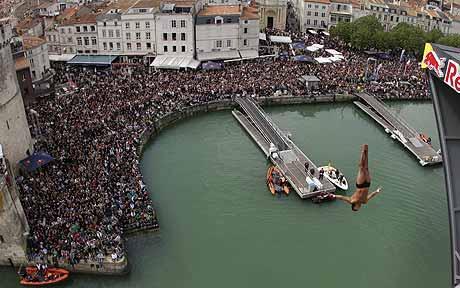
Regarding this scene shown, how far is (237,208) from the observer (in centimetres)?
3472

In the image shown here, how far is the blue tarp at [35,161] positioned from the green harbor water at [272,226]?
8.27 meters

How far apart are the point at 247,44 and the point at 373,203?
3536 centimetres

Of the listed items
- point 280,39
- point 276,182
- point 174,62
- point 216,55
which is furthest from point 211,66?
point 276,182

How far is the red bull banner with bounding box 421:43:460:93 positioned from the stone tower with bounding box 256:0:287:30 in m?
61.1

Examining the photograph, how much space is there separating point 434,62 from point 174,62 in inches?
1591

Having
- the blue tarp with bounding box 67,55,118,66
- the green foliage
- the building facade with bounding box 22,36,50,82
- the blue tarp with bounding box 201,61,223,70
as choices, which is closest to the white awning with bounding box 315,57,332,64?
the green foliage

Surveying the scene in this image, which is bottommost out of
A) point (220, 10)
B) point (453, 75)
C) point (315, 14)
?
point (315, 14)

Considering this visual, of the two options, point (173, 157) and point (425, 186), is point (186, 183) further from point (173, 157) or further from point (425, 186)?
point (425, 186)

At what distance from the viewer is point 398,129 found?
47000mm

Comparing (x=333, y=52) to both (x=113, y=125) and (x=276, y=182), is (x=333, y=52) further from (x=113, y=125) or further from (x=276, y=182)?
(x=113, y=125)

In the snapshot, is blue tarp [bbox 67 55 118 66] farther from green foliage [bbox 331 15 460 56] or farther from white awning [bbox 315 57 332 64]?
green foliage [bbox 331 15 460 56]

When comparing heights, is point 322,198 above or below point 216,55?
below

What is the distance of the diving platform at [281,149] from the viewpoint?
36.2 metres

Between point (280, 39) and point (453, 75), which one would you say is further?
point (280, 39)
